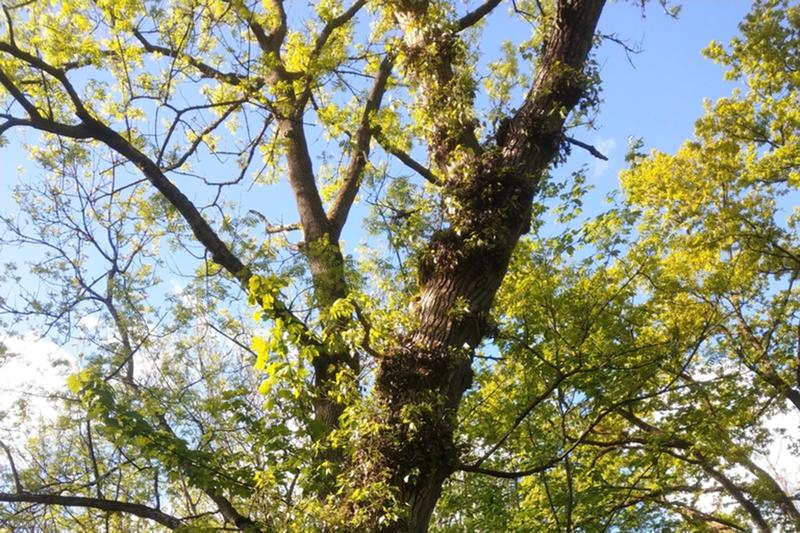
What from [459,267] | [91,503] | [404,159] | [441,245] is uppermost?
[404,159]

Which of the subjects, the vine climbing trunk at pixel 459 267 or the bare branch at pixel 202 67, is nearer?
the vine climbing trunk at pixel 459 267

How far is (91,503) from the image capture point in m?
4.54

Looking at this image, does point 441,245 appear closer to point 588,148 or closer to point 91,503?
point 588,148

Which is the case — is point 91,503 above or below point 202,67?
below

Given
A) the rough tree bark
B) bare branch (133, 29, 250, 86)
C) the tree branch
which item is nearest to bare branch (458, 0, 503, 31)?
the rough tree bark

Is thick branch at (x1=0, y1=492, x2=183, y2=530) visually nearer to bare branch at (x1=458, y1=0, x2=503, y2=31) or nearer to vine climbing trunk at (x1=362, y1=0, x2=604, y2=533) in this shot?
vine climbing trunk at (x1=362, y1=0, x2=604, y2=533)

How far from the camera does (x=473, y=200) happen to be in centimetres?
398

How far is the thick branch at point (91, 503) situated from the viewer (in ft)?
14.6

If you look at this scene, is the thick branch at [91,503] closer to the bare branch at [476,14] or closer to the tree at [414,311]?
the tree at [414,311]

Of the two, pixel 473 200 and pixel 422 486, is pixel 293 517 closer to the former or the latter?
pixel 422 486

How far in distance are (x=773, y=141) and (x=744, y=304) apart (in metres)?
3.13

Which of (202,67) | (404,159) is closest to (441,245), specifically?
(404,159)

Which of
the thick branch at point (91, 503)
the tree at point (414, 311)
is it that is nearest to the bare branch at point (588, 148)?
the tree at point (414, 311)

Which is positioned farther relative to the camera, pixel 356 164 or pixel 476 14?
pixel 356 164
